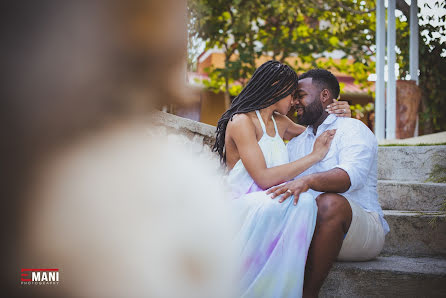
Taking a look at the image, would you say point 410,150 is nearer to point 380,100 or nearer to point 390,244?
point 390,244

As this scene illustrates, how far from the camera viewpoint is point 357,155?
270cm

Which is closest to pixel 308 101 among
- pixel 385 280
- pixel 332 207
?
pixel 332 207

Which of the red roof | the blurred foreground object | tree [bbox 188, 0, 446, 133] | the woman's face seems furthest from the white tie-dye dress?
the red roof

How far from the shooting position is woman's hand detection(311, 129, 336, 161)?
2.78 m

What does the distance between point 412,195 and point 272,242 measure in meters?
1.75

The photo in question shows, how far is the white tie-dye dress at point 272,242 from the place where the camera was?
2.27m

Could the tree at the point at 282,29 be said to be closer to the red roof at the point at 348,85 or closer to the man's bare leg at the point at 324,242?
the red roof at the point at 348,85

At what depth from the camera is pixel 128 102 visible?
2.47ft

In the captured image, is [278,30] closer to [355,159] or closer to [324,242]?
[355,159]

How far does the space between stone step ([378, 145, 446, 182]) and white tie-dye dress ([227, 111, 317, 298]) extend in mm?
2234

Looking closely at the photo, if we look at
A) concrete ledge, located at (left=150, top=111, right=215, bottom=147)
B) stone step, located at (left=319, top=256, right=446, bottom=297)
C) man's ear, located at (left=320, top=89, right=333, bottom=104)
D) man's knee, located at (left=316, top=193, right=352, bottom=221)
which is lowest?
stone step, located at (left=319, top=256, right=446, bottom=297)

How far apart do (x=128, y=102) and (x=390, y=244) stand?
2.89 metres

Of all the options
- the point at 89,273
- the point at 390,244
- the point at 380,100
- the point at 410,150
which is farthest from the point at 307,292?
the point at 380,100

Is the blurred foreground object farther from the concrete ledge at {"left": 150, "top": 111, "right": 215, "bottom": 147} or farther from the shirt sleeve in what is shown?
the concrete ledge at {"left": 150, "top": 111, "right": 215, "bottom": 147}
